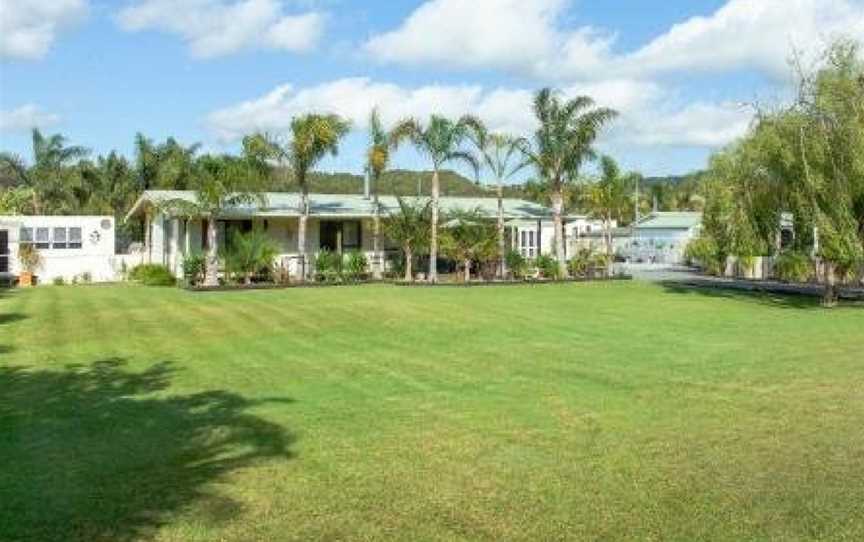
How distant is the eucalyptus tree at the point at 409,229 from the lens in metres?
32.1

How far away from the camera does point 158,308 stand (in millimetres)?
20391

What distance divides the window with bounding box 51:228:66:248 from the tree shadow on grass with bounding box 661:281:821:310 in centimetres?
2048

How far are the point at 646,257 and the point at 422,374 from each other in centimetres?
4718

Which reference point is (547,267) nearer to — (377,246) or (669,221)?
(377,246)

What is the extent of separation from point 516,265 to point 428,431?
Answer: 26206 mm

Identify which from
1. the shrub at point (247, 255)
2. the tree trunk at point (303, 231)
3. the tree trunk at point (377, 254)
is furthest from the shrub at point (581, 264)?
the shrub at point (247, 255)

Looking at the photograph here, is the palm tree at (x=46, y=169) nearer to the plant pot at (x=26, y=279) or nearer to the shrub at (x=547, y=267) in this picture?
the plant pot at (x=26, y=279)

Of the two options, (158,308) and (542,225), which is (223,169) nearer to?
(158,308)

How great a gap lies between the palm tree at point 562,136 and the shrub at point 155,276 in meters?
13.3

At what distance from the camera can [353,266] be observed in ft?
105

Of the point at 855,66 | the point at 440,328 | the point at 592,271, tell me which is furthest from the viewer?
the point at 592,271

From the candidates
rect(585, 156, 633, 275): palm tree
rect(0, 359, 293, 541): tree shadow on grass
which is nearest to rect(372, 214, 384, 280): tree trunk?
rect(585, 156, 633, 275): palm tree

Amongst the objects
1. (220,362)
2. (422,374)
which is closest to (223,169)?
(220,362)

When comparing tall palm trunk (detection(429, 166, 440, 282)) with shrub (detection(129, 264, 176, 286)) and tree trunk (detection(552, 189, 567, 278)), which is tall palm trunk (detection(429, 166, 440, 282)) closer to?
tree trunk (detection(552, 189, 567, 278))
